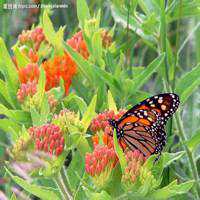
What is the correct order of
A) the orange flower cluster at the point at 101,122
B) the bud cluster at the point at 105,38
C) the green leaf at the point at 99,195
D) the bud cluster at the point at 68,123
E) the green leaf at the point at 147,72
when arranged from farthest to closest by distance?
the bud cluster at the point at 105,38 → the green leaf at the point at 147,72 → the orange flower cluster at the point at 101,122 → the bud cluster at the point at 68,123 → the green leaf at the point at 99,195

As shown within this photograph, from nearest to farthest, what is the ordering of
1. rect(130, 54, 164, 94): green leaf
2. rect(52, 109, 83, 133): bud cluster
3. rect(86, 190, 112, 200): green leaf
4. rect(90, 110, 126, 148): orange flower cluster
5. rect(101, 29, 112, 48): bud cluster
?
rect(86, 190, 112, 200): green leaf, rect(52, 109, 83, 133): bud cluster, rect(90, 110, 126, 148): orange flower cluster, rect(130, 54, 164, 94): green leaf, rect(101, 29, 112, 48): bud cluster

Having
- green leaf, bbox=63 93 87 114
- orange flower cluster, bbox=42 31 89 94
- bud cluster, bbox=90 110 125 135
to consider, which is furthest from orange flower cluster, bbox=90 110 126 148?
orange flower cluster, bbox=42 31 89 94

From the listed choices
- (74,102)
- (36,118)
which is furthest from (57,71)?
(36,118)

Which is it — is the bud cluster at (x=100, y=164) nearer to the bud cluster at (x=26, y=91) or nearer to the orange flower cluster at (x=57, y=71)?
the bud cluster at (x=26, y=91)

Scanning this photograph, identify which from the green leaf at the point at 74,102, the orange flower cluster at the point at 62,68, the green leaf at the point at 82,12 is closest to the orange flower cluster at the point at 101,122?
the green leaf at the point at 74,102

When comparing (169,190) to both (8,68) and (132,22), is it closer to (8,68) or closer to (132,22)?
(8,68)

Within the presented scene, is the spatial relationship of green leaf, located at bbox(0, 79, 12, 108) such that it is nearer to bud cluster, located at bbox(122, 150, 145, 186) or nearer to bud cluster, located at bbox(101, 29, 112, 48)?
bud cluster, located at bbox(101, 29, 112, 48)

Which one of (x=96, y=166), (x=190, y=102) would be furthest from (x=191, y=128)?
(x=96, y=166)
